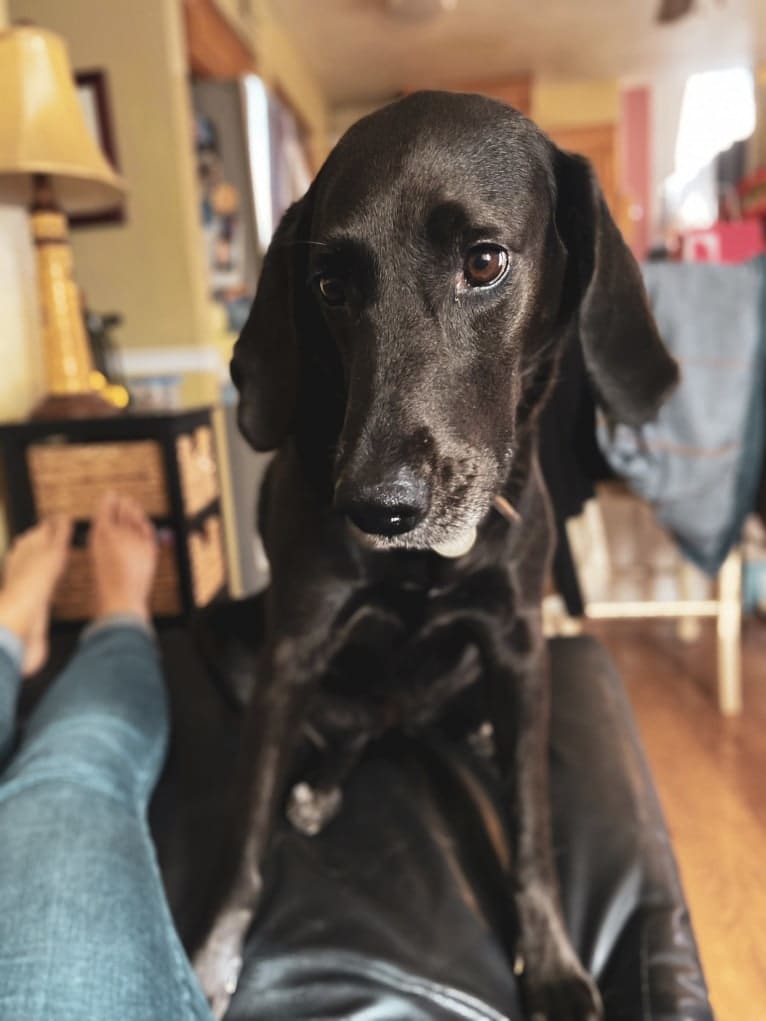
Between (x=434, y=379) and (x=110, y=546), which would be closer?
(x=434, y=379)

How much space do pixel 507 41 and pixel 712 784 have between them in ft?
12.8

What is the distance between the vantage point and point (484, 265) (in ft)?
1.94

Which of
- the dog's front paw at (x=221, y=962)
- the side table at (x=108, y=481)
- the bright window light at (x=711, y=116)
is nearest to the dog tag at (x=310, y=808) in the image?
the dog's front paw at (x=221, y=962)

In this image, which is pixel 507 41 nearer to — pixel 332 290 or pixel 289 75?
pixel 289 75

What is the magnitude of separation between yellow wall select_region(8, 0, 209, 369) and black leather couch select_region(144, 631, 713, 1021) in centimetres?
162

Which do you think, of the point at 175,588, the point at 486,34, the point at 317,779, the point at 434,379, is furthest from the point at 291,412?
the point at 486,34

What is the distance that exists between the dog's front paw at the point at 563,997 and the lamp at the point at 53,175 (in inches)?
53.7

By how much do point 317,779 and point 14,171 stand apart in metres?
1.27

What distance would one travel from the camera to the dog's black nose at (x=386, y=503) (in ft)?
1.71

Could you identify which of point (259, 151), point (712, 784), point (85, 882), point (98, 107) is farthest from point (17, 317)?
point (712, 784)

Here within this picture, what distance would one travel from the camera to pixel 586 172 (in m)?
0.65

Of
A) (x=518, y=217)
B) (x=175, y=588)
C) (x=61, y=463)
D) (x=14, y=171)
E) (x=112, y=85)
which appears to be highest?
(x=112, y=85)

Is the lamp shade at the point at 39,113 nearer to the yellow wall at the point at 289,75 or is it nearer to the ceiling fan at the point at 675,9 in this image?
the yellow wall at the point at 289,75

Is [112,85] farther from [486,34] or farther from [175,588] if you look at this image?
[486,34]
